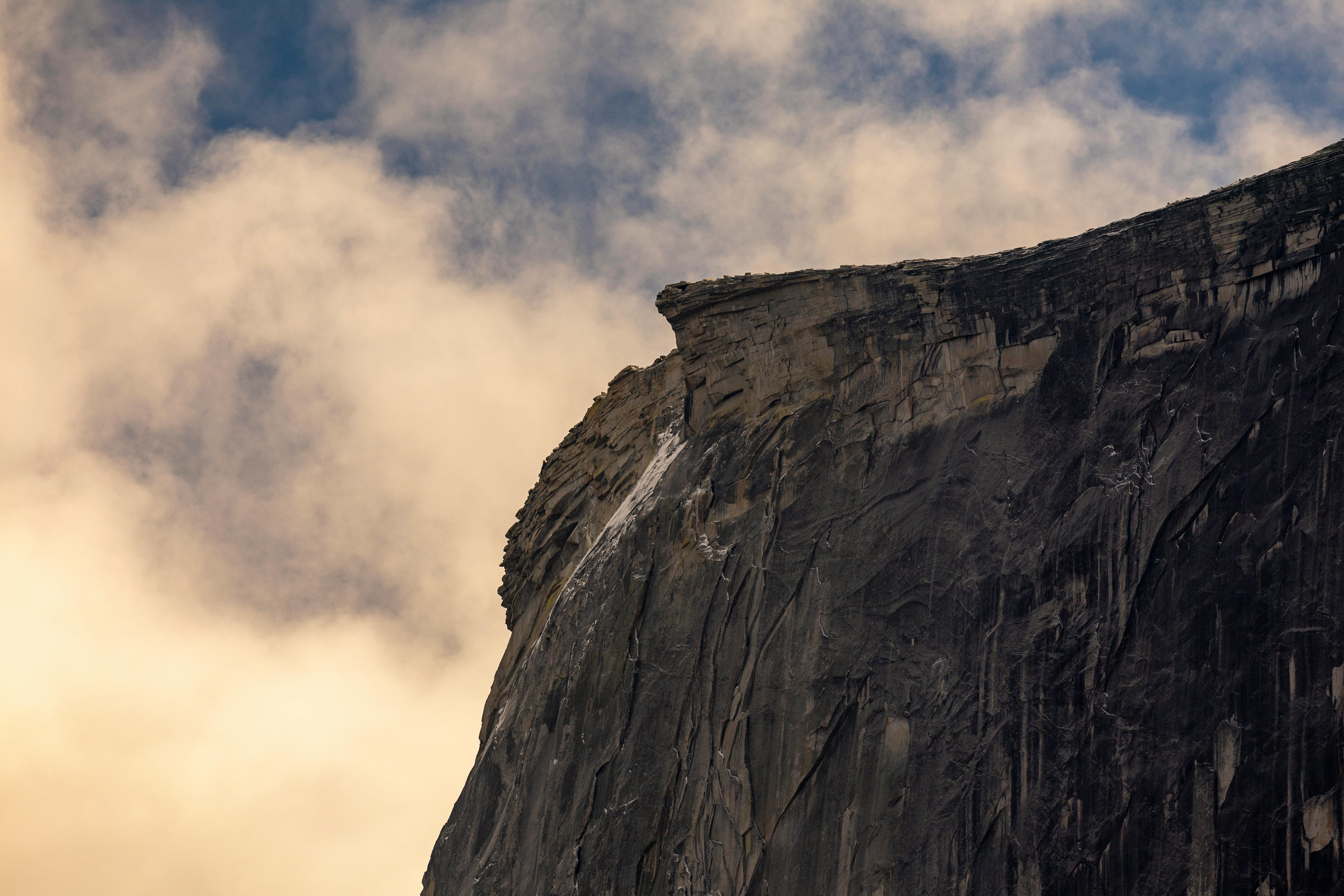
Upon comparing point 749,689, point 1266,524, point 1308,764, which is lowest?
point 1308,764

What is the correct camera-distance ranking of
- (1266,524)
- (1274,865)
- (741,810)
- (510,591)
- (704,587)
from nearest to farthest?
(1274,865)
(1266,524)
(741,810)
(704,587)
(510,591)

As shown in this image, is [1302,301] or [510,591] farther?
[510,591]

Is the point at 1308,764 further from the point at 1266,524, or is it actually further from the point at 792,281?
the point at 792,281

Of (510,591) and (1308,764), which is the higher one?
(510,591)

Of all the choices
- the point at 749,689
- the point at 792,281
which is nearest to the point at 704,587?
the point at 749,689

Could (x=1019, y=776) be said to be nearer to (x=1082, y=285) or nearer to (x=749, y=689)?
(x=749, y=689)

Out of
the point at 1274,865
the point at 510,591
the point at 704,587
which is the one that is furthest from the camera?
the point at 510,591

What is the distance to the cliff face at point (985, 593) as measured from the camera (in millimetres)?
22969

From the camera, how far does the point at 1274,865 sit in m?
21.5

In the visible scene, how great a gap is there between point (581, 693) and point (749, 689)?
523 centimetres

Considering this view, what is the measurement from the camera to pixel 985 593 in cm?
2634

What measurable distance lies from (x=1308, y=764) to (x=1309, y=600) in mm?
2692

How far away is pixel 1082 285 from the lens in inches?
1091

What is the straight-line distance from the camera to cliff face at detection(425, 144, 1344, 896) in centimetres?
2297
